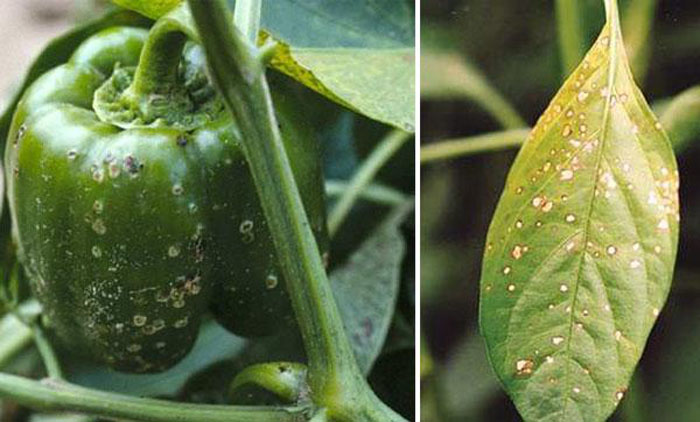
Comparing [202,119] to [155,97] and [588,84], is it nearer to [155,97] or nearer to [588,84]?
[155,97]

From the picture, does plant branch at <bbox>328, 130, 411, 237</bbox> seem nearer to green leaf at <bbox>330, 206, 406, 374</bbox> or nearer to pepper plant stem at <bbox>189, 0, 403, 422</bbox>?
green leaf at <bbox>330, 206, 406, 374</bbox>

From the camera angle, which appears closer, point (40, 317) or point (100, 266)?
point (100, 266)

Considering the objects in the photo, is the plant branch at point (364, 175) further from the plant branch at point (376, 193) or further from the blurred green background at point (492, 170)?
the blurred green background at point (492, 170)

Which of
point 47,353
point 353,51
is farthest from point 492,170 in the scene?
point 47,353

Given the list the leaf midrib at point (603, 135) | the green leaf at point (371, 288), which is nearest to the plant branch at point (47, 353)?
the green leaf at point (371, 288)

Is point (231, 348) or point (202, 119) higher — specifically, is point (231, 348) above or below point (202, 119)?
below

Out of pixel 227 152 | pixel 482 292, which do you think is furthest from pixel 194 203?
pixel 482 292
